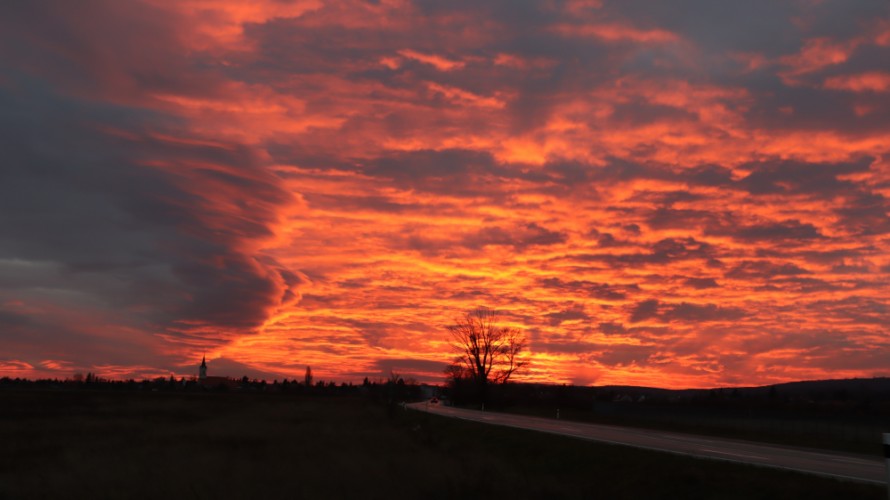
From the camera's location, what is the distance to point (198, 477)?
2297cm

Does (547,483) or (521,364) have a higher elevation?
(521,364)

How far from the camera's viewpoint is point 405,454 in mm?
28312

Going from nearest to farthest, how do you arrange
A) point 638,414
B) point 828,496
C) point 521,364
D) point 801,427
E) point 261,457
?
point 828,496 → point 261,457 → point 801,427 → point 638,414 → point 521,364

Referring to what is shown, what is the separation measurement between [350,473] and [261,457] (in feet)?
33.8

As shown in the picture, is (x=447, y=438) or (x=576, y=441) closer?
(x=576, y=441)

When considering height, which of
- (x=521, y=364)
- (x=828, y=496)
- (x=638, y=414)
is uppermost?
(x=521, y=364)

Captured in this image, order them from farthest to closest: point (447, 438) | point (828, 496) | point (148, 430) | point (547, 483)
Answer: point (148, 430), point (447, 438), point (547, 483), point (828, 496)

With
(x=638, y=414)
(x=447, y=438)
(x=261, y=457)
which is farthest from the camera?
(x=638, y=414)

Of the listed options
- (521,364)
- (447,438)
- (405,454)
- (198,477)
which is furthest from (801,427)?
(521,364)

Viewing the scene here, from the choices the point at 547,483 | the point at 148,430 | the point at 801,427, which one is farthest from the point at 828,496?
the point at 801,427

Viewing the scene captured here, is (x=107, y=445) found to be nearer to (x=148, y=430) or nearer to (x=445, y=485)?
(x=148, y=430)

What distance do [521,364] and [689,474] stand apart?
336ft

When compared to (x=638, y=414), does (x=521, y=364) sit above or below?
above

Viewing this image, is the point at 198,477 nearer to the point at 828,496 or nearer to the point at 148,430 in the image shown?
the point at 828,496
